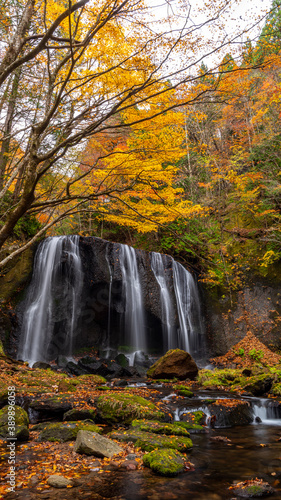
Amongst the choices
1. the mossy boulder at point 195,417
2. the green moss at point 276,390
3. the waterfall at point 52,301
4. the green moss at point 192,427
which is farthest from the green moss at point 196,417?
the waterfall at point 52,301

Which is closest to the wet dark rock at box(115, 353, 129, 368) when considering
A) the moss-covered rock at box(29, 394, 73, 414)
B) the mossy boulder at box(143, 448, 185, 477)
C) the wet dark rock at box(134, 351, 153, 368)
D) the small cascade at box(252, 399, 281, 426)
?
the wet dark rock at box(134, 351, 153, 368)

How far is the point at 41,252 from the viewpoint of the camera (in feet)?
44.8

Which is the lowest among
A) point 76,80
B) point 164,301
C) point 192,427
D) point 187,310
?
point 192,427

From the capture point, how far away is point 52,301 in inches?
508

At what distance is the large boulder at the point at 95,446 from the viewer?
11.8 ft

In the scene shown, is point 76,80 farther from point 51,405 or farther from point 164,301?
point 164,301

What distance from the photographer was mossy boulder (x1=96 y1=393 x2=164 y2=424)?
5.25 meters

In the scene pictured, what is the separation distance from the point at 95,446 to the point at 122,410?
1757mm

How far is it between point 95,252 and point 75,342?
4113 mm

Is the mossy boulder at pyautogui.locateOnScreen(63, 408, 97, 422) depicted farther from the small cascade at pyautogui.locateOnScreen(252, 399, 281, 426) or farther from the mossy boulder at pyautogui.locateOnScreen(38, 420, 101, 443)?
the small cascade at pyautogui.locateOnScreen(252, 399, 281, 426)

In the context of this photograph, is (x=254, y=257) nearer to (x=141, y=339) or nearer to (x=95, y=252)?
(x=141, y=339)

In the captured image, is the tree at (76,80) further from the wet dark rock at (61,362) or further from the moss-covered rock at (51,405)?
the wet dark rock at (61,362)

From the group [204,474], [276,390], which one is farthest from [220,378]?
[204,474]

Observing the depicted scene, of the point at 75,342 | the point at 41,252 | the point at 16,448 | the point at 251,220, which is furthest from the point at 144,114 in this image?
the point at 251,220
